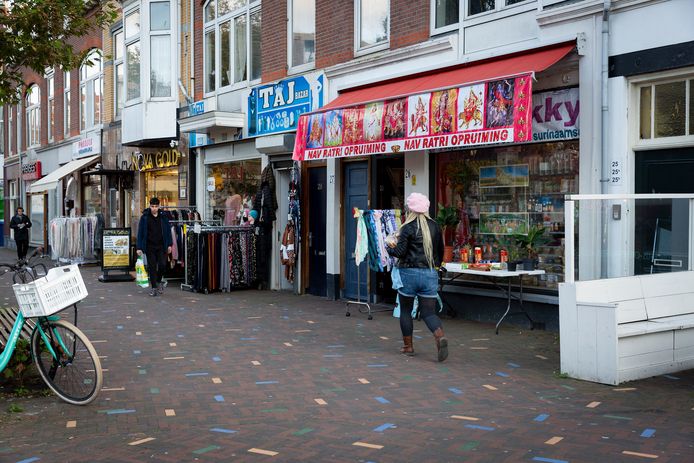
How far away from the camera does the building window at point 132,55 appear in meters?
21.2

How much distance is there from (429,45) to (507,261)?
3640mm

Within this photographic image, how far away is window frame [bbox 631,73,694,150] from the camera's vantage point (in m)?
8.70

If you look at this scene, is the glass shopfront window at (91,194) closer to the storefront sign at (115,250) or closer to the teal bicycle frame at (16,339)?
the storefront sign at (115,250)

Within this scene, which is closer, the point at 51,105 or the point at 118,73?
the point at 118,73

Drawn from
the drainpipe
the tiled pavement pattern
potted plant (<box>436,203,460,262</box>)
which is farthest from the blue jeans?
potted plant (<box>436,203,460,262</box>)

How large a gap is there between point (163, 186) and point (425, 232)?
13.9 m

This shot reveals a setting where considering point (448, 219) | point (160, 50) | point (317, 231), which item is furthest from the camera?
point (160, 50)

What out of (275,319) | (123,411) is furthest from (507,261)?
(123,411)

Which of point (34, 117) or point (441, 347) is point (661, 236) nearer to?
point (441, 347)

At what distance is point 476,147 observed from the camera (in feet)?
37.1

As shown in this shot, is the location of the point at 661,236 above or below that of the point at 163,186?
below

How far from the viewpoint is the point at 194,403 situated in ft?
21.4

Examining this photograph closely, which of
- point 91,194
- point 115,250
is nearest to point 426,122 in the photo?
point 115,250

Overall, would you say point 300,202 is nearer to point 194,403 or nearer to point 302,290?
point 302,290
